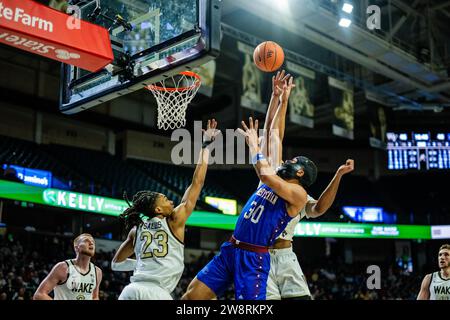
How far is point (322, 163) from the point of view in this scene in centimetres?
2547

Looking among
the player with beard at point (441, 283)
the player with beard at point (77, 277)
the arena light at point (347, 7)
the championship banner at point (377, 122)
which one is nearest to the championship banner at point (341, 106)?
the championship banner at point (377, 122)

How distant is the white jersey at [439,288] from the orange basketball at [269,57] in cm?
311

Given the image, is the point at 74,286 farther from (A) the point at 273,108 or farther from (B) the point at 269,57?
(B) the point at 269,57

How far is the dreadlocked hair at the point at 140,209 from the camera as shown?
454cm

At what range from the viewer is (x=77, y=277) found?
5.96 meters

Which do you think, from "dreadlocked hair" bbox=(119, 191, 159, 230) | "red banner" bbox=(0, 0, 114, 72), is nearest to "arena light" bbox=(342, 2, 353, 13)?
"red banner" bbox=(0, 0, 114, 72)

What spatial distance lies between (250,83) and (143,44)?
321 inches

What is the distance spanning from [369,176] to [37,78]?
563 inches

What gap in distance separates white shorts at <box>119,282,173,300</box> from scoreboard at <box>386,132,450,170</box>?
50.9ft

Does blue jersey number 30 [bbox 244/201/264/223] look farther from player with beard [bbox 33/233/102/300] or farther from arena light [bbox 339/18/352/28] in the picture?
arena light [bbox 339/18/352/28]

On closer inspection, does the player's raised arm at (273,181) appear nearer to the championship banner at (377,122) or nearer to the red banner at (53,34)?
the red banner at (53,34)

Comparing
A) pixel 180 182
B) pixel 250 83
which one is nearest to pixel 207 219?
pixel 180 182
